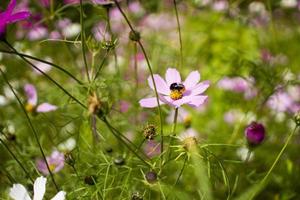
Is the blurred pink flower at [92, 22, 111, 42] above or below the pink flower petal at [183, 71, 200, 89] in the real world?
above

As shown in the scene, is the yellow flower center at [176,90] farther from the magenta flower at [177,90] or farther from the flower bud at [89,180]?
the flower bud at [89,180]

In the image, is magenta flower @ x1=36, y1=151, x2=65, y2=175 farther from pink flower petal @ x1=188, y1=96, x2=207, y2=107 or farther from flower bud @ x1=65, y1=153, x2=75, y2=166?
pink flower petal @ x1=188, y1=96, x2=207, y2=107

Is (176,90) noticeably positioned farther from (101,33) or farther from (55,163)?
(55,163)

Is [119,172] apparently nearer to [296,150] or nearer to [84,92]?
[84,92]

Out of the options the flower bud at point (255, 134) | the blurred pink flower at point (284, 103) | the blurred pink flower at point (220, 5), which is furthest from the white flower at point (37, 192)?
the blurred pink flower at point (220, 5)

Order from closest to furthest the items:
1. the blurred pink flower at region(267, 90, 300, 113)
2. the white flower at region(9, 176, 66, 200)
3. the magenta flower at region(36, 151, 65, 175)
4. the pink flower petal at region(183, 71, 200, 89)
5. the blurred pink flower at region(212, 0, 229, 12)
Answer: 1. the white flower at region(9, 176, 66, 200)
2. the pink flower petal at region(183, 71, 200, 89)
3. the magenta flower at region(36, 151, 65, 175)
4. the blurred pink flower at region(267, 90, 300, 113)
5. the blurred pink flower at region(212, 0, 229, 12)

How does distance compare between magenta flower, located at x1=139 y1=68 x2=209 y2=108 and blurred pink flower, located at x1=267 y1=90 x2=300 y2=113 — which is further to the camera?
blurred pink flower, located at x1=267 y1=90 x2=300 y2=113

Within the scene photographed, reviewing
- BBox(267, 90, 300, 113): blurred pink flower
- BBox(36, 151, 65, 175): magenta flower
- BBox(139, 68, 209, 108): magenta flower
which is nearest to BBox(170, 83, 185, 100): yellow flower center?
BBox(139, 68, 209, 108): magenta flower

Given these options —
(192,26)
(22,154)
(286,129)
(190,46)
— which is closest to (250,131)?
(22,154)
